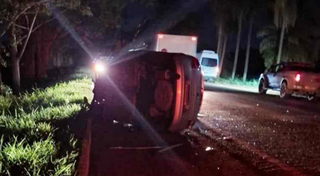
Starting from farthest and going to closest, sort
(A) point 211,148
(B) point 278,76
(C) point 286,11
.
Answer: (C) point 286,11 < (B) point 278,76 < (A) point 211,148

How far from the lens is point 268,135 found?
10555 mm

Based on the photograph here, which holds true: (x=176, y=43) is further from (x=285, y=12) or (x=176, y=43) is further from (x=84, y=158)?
(x=84, y=158)

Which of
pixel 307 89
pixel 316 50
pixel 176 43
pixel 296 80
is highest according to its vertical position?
pixel 316 50

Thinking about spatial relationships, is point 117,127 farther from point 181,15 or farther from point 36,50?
point 181,15

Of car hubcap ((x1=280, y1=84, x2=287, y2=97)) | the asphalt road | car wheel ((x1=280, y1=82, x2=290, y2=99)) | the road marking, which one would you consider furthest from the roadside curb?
car hubcap ((x1=280, y1=84, x2=287, y2=97))

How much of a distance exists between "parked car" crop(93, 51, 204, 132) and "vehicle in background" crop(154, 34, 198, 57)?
17.7 metres

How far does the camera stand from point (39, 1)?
1459 cm

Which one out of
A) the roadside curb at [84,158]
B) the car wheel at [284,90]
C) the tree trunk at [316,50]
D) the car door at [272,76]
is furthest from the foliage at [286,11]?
the roadside curb at [84,158]

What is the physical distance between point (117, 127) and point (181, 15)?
4601 centimetres

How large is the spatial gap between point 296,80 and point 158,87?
13361 mm

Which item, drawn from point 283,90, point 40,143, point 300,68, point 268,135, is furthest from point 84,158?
point 300,68

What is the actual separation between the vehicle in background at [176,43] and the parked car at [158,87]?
17.7 meters

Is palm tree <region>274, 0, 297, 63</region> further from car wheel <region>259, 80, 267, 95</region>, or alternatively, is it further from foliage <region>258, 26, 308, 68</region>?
car wheel <region>259, 80, 267, 95</region>

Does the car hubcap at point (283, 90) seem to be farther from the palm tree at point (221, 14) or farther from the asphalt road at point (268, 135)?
the palm tree at point (221, 14)
